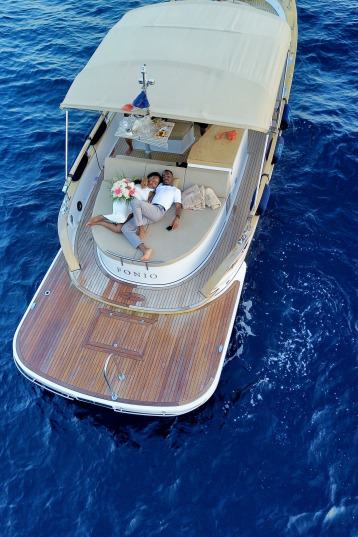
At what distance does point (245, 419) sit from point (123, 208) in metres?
5.42

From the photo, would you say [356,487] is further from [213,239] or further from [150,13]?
[150,13]

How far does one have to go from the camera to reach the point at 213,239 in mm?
10516

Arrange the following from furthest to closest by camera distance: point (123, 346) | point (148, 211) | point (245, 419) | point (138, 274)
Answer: point (138, 274) < point (148, 211) < point (245, 419) < point (123, 346)

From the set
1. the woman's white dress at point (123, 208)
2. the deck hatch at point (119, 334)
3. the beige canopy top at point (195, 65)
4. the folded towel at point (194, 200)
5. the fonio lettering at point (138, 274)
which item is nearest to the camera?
the deck hatch at point (119, 334)

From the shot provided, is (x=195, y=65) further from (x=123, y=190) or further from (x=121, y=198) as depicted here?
(x=121, y=198)

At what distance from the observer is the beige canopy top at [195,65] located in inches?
378

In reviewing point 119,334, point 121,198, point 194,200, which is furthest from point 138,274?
point 194,200

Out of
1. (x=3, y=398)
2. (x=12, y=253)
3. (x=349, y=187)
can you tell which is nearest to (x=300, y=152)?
(x=349, y=187)

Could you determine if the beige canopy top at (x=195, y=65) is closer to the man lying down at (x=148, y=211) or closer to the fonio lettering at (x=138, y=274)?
the man lying down at (x=148, y=211)

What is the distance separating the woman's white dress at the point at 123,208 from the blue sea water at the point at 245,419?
367cm

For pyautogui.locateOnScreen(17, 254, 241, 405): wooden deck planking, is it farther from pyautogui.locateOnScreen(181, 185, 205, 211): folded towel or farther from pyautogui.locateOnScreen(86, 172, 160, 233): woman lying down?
pyautogui.locateOnScreen(181, 185, 205, 211): folded towel

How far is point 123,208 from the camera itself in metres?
9.92

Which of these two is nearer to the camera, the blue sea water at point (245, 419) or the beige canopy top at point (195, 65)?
the blue sea water at point (245, 419)

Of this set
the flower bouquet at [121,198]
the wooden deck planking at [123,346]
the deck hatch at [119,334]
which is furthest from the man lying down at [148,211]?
the wooden deck planking at [123,346]
